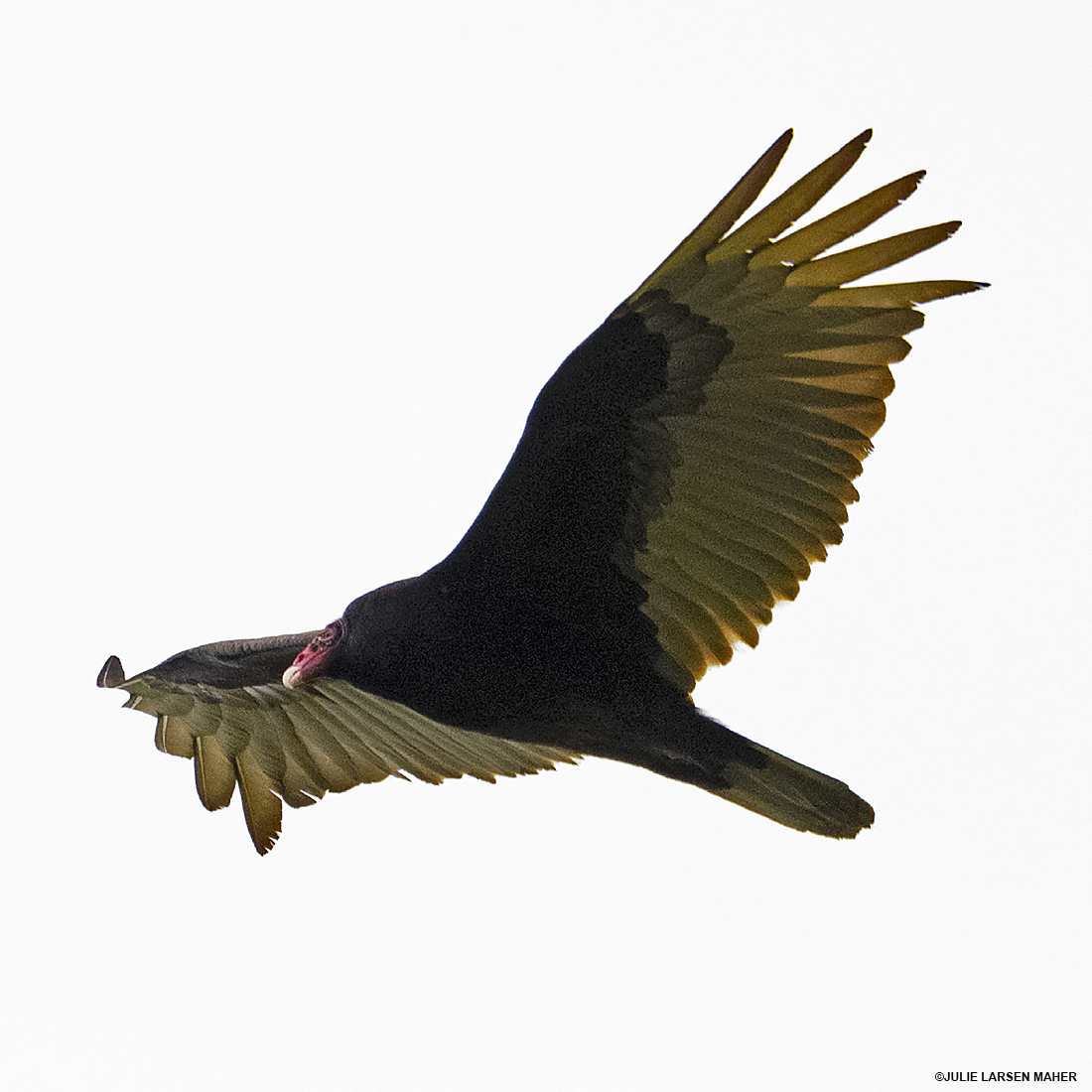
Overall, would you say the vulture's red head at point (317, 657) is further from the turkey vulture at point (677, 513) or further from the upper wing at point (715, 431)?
the upper wing at point (715, 431)

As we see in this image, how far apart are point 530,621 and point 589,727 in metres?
0.34

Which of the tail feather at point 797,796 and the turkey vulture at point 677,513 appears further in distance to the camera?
the tail feather at point 797,796

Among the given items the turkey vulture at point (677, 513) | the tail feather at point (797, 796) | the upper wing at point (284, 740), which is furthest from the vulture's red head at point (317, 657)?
the tail feather at point (797, 796)

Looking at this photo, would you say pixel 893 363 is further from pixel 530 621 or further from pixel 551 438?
pixel 530 621

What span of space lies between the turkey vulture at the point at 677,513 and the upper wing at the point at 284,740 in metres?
0.51

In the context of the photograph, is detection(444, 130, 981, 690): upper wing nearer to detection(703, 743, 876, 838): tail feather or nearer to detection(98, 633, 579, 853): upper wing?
detection(703, 743, 876, 838): tail feather

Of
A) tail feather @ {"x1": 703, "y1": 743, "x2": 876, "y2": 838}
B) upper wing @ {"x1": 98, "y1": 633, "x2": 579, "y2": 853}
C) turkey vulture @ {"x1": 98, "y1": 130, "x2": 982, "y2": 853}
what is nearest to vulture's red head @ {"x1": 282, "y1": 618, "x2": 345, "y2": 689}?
turkey vulture @ {"x1": 98, "y1": 130, "x2": 982, "y2": 853}

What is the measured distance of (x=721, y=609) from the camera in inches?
145

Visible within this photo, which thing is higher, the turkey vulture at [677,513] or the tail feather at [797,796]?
the turkey vulture at [677,513]

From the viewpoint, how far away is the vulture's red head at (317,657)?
12.9 ft

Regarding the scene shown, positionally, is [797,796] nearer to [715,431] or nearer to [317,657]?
[715,431]

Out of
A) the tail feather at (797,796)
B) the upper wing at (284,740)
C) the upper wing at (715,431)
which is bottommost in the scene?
the tail feather at (797,796)

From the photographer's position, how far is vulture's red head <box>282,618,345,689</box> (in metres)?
3.94

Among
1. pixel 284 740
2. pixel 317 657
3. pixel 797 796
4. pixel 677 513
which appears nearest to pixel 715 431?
pixel 677 513
